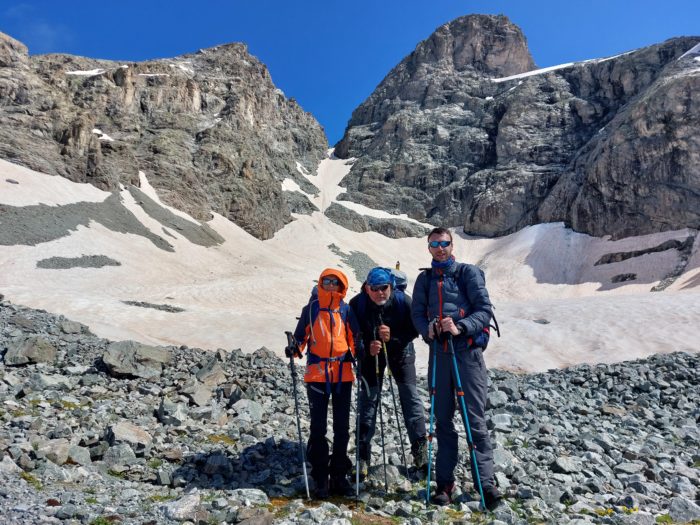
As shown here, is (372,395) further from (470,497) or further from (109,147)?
(109,147)

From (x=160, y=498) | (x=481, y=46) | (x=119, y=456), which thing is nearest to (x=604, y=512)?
(x=160, y=498)

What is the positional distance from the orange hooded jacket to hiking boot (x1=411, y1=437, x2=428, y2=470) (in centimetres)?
153

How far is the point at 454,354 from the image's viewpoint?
5.70 meters

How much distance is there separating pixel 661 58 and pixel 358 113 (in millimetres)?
72988

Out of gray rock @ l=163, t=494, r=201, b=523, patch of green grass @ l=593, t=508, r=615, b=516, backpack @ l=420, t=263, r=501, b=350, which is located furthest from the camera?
backpack @ l=420, t=263, r=501, b=350

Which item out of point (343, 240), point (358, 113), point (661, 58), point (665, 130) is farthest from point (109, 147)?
point (661, 58)

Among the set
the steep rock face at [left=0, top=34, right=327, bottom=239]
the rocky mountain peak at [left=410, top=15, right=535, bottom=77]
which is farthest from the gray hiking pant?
the rocky mountain peak at [left=410, top=15, right=535, bottom=77]

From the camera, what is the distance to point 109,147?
57312mm

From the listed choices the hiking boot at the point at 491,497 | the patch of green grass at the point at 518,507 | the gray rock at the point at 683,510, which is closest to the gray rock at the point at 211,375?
the hiking boot at the point at 491,497

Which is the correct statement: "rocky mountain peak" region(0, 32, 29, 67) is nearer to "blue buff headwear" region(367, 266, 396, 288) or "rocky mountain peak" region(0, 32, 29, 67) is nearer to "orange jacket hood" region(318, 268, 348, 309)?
"orange jacket hood" region(318, 268, 348, 309)

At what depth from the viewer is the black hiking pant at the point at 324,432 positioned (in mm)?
5906

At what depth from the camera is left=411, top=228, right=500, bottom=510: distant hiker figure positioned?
5.54 metres

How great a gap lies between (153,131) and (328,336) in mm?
74229

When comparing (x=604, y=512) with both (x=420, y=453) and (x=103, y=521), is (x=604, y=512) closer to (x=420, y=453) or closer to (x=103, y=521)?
(x=420, y=453)
